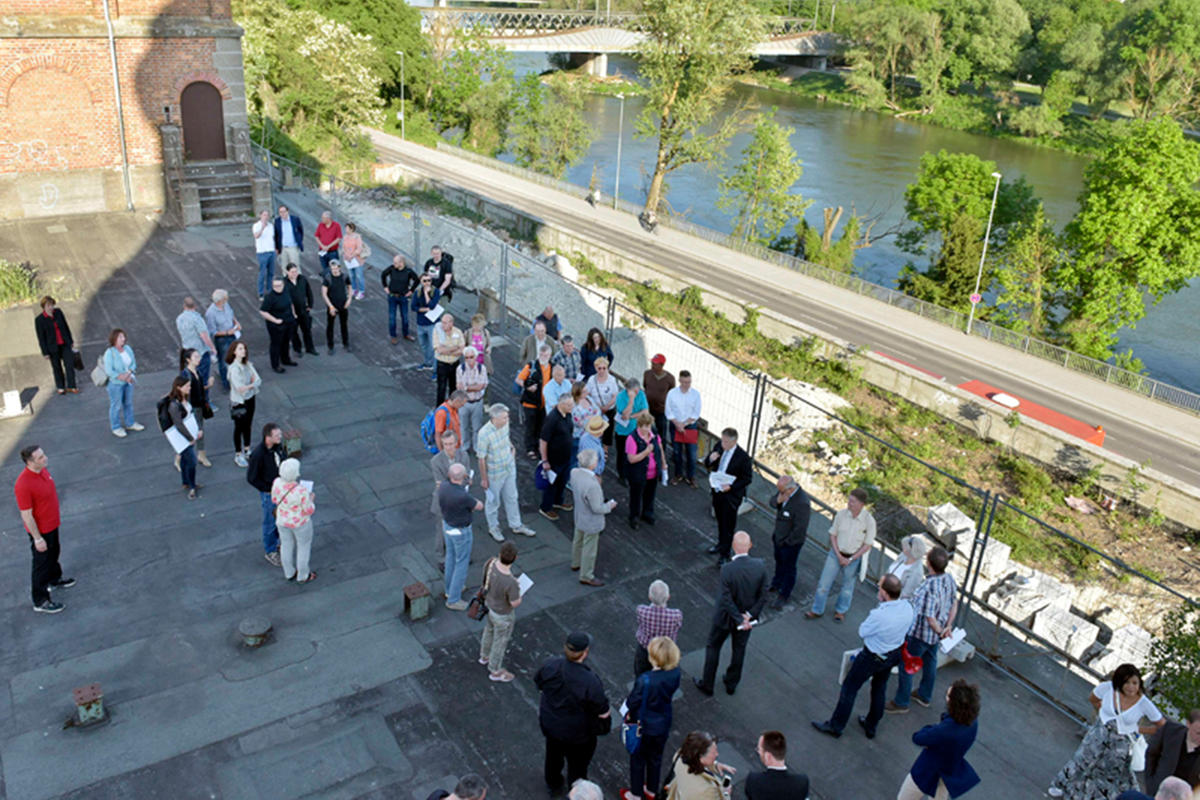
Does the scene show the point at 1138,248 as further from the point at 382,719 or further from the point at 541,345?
the point at 382,719

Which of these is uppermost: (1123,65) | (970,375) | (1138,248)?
(1123,65)

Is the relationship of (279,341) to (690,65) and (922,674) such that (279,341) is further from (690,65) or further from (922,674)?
(690,65)

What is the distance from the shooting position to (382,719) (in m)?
7.68

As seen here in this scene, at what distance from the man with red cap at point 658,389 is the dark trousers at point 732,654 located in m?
4.05

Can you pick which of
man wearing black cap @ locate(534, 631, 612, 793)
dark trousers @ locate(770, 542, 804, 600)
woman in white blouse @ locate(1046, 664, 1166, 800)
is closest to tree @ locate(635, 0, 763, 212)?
dark trousers @ locate(770, 542, 804, 600)

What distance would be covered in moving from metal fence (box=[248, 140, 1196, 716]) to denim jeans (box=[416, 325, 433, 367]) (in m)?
1.91

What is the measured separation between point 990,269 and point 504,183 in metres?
29.3

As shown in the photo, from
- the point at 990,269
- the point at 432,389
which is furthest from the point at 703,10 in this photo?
the point at 432,389

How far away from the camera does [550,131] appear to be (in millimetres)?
67750

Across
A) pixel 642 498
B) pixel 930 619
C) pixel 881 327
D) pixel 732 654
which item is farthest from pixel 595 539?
pixel 881 327

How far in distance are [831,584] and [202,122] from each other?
2114cm

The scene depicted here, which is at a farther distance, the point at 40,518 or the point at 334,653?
the point at 334,653

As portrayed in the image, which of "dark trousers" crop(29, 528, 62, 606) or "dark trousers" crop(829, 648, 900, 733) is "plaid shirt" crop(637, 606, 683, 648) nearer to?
"dark trousers" crop(829, 648, 900, 733)

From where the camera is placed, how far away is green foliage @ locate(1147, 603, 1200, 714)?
7.05 m
